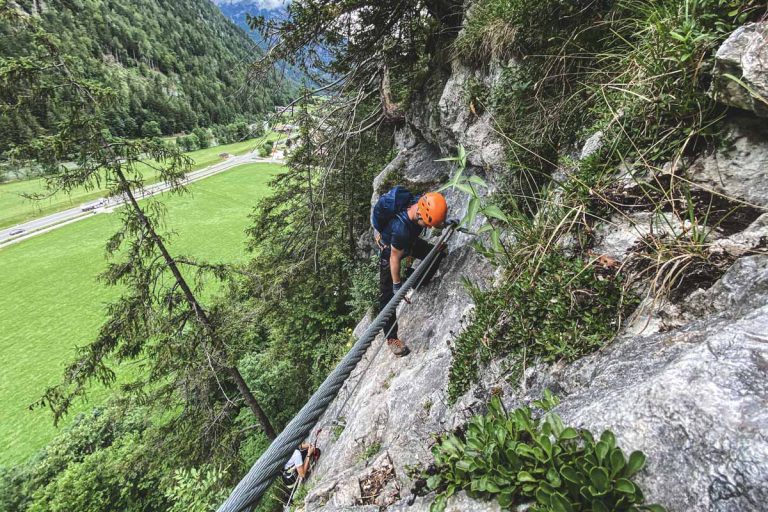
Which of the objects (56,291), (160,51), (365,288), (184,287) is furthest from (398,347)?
(160,51)

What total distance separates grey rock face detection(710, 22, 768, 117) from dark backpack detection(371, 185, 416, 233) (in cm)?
354

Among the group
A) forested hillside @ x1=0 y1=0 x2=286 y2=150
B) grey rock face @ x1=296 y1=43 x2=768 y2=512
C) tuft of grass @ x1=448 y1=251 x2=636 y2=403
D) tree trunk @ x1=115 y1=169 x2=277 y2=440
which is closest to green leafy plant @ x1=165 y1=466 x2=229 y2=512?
tree trunk @ x1=115 y1=169 x2=277 y2=440

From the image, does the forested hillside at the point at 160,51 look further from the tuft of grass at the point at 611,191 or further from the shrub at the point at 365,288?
the tuft of grass at the point at 611,191

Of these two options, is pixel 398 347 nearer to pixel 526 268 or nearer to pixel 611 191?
pixel 526 268

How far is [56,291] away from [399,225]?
40688 mm

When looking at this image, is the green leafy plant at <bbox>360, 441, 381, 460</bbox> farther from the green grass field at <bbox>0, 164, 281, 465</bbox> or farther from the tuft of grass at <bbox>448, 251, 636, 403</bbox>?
the green grass field at <bbox>0, 164, 281, 465</bbox>

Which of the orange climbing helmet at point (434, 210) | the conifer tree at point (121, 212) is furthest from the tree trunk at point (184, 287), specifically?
the orange climbing helmet at point (434, 210)

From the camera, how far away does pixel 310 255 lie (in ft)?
34.1

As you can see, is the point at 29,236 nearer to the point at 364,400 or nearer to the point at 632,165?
the point at 364,400

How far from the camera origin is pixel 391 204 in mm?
5117

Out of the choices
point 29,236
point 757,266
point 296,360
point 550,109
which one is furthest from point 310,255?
point 29,236

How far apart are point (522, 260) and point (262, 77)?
23.3ft

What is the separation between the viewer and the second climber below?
4.58m

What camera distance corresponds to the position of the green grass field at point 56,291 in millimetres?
18219
